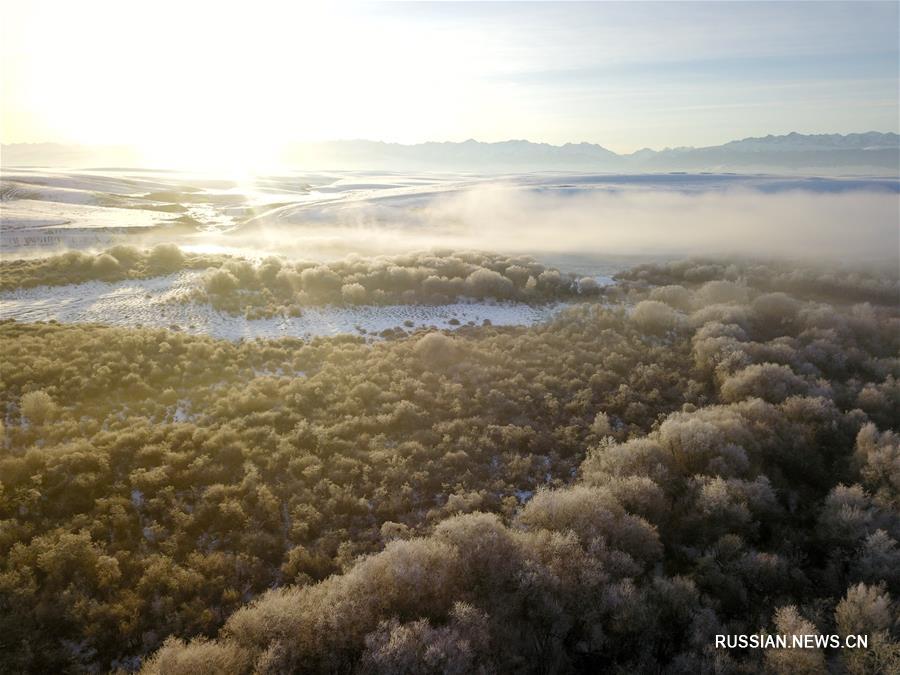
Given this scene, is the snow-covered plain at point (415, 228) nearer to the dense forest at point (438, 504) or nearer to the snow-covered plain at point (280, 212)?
the snow-covered plain at point (280, 212)

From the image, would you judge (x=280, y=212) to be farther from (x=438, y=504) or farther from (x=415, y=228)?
(x=438, y=504)

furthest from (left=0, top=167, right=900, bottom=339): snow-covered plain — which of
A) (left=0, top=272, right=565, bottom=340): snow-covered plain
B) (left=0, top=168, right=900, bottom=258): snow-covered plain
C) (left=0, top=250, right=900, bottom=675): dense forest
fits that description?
(left=0, top=250, right=900, bottom=675): dense forest

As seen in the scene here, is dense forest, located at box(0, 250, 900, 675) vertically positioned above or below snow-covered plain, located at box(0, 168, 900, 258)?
below

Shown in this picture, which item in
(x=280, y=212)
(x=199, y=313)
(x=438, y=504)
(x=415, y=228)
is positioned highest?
(x=280, y=212)

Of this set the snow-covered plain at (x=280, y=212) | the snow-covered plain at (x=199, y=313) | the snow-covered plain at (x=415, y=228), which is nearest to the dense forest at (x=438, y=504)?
the snow-covered plain at (x=199, y=313)

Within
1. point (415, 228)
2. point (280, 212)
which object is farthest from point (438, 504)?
point (280, 212)

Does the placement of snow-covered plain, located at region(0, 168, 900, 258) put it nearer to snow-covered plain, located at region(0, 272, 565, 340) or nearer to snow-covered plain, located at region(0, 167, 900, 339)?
snow-covered plain, located at region(0, 167, 900, 339)
